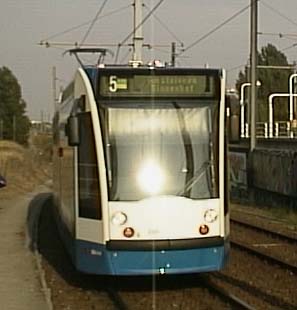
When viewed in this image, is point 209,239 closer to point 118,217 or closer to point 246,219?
point 118,217

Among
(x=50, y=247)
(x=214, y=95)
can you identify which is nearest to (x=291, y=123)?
(x=50, y=247)

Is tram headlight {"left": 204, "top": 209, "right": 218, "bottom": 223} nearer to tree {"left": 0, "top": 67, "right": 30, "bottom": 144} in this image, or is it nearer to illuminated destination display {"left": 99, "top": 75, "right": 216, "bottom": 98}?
illuminated destination display {"left": 99, "top": 75, "right": 216, "bottom": 98}

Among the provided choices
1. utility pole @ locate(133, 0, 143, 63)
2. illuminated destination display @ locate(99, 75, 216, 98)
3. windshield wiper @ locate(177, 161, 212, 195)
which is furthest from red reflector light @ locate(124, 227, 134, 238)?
utility pole @ locate(133, 0, 143, 63)

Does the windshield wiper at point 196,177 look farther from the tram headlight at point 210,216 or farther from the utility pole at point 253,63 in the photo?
the utility pole at point 253,63

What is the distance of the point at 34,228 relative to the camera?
24875 millimetres

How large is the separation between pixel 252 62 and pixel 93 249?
1066 inches

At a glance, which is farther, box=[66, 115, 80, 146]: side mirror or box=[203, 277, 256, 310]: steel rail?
box=[66, 115, 80, 146]: side mirror

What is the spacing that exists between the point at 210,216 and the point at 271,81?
301ft

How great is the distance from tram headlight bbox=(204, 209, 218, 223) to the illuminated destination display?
151 cm

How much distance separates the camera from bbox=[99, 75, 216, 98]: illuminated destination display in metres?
12.4

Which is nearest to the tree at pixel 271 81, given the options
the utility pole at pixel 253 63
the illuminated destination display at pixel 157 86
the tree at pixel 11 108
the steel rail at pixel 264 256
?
the tree at pixel 11 108

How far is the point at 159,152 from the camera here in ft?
39.9

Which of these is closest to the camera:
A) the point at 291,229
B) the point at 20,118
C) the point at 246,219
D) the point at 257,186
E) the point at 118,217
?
the point at 118,217

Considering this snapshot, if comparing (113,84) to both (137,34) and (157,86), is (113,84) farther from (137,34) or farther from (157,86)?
(137,34)
